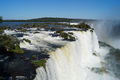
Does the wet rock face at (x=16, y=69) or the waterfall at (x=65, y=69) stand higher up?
the wet rock face at (x=16, y=69)

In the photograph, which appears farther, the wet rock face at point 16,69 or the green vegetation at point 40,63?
the green vegetation at point 40,63

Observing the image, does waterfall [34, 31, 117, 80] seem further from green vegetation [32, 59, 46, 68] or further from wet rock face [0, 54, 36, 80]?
wet rock face [0, 54, 36, 80]

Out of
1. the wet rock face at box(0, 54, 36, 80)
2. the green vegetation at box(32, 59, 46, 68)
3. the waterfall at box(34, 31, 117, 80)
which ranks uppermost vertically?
the green vegetation at box(32, 59, 46, 68)

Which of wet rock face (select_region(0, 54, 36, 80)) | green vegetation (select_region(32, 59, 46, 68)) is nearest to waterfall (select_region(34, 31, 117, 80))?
green vegetation (select_region(32, 59, 46, 68))

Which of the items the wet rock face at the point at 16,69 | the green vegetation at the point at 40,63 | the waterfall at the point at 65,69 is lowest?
the waterfall at the point at 65,69

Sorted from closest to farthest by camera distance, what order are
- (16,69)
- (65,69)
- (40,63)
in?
(16,69) → (40,63) → (65,69)

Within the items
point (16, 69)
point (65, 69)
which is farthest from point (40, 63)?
point (65, 69)

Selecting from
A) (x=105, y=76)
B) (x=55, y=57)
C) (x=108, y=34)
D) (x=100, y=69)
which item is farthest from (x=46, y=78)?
(x=108, y=34)

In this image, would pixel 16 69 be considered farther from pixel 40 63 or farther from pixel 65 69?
pixel 65 69

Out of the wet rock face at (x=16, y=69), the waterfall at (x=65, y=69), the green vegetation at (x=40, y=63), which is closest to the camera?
the wet rock face at (x=16, y=69)

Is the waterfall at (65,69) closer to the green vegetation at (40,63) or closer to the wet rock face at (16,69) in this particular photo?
the green vegetation at (40,63)

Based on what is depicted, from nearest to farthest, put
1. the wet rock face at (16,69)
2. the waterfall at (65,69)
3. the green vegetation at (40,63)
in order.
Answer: the wet rock face at (16,69) → the green vegetation at (40,63) → the waterfall at (65,69)

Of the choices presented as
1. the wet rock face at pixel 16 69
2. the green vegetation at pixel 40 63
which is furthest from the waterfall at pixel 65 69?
the wet rock face at pixel 16 69
